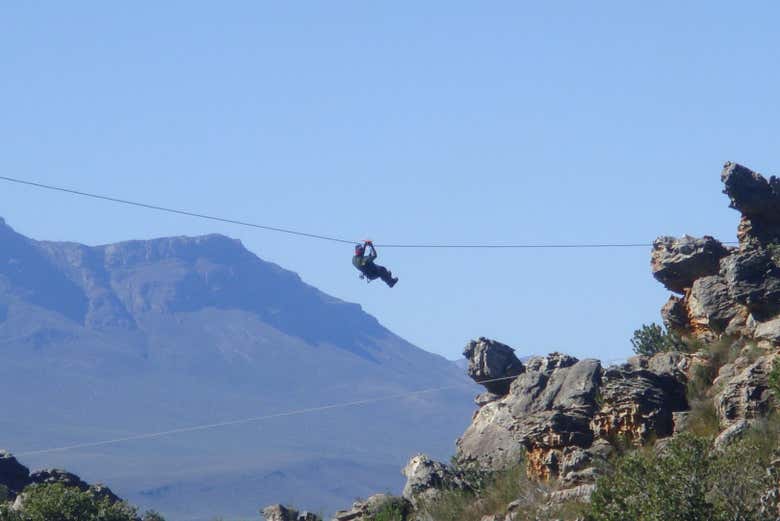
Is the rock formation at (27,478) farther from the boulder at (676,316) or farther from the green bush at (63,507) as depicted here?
the boulder at (676,316)

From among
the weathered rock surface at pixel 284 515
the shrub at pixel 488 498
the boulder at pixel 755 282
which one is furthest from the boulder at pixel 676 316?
the weathered rock surface at pixel 284 515

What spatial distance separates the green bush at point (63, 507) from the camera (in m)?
48.7

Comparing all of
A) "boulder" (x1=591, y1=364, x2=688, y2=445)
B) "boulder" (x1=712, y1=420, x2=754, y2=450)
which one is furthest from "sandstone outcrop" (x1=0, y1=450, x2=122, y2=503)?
"boulder" (x1=712, y1=420, x2=754, y2=450)

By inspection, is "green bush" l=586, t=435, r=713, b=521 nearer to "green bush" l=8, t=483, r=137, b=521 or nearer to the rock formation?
"green bush" l=8, t=483, r=137, b=521

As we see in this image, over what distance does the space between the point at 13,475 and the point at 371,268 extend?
18887mm

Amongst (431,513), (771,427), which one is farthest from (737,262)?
(431,513)

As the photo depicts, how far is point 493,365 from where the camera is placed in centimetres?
5816

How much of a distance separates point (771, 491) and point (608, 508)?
4095 millimetres

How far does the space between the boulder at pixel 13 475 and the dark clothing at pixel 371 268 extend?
702 inches

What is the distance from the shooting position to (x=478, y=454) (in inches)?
2122

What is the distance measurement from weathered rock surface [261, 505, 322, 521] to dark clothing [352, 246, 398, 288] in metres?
9.10

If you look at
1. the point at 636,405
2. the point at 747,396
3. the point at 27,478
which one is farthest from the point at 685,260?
the point at 27,478

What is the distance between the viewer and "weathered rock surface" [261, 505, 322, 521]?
52219mm

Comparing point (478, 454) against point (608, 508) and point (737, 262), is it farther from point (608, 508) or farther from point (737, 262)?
point (608, 508)
